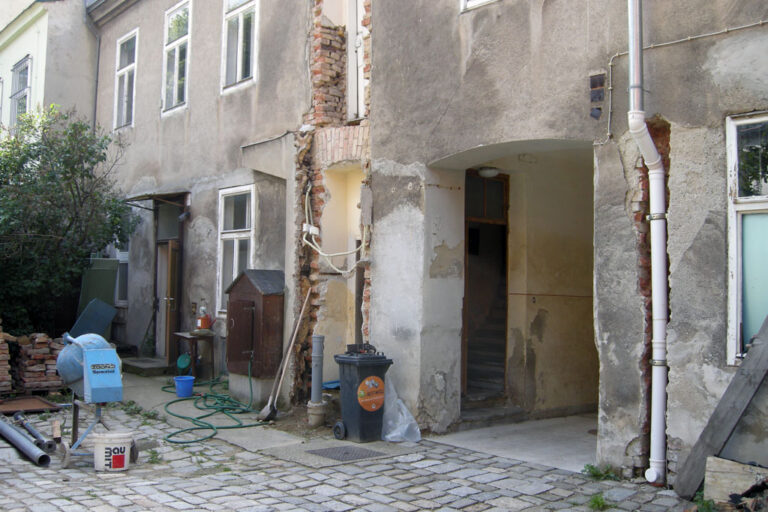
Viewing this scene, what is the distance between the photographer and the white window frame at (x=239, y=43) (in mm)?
10242

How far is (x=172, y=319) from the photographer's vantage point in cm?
1208

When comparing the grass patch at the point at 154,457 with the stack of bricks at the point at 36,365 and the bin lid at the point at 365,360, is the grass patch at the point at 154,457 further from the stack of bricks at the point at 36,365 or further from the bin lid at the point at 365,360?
the stack of bricks at the point at 36,365

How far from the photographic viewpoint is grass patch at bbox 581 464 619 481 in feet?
18.8

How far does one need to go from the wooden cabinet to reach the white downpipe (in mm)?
4820

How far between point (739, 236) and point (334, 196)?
16.6ft

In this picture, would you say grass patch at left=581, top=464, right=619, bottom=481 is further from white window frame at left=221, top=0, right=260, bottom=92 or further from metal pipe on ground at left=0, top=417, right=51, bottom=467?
white window frame at left=221, top=0, right=260, bottom=92

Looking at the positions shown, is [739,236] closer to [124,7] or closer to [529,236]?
[529,236]

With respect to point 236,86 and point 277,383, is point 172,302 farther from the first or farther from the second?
point 277,383

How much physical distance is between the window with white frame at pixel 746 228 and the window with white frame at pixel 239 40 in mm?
7160

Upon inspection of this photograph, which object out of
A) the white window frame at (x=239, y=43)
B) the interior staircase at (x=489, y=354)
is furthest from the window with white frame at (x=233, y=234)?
the interior staircase at (x=489, y=354)

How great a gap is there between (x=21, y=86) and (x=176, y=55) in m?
7.42

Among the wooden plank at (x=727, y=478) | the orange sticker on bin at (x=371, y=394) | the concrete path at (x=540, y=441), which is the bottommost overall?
the concrete path at (x=540, y=441)

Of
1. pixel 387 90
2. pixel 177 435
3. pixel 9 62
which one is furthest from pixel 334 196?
pixel 9 62

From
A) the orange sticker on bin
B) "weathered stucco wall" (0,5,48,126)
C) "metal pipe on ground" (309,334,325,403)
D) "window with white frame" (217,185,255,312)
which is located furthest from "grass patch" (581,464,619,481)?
"weathered stucco wall" (0,5,48,126)
